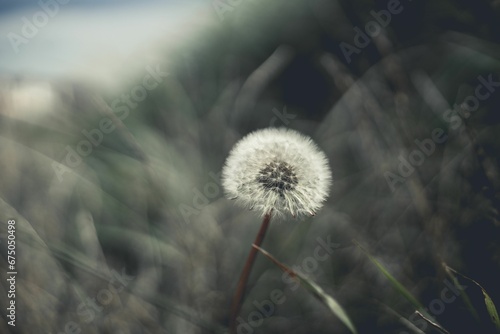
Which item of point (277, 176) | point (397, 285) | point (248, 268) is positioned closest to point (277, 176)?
point (277, 176)

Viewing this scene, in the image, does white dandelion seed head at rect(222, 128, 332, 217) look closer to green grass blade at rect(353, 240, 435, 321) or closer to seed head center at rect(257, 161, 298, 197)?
seed head center at rect(257, 161, 298, 197)

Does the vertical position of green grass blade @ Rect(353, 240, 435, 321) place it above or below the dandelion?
below

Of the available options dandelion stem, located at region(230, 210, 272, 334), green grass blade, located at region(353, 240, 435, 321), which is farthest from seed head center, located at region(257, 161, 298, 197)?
green grass blade, located at region(353, 240, 435, 321)

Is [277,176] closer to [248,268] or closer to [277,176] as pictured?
[277,176]

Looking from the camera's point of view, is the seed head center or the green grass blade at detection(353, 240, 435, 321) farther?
the seed head center

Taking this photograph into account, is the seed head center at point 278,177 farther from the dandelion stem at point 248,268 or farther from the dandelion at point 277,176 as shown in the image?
the dandelion stem at point 248,268

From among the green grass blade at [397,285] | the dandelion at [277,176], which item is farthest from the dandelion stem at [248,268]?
the green grass blade at [397,285]

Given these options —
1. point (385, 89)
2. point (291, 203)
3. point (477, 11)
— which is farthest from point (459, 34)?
point (291, 203)
